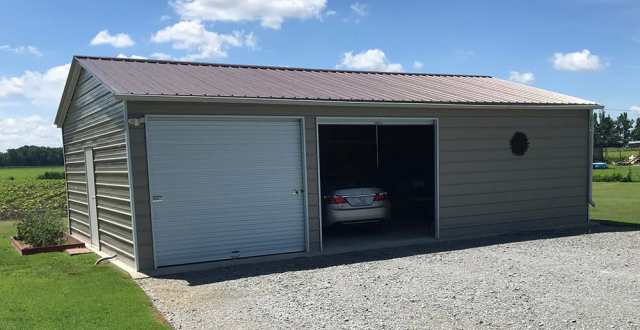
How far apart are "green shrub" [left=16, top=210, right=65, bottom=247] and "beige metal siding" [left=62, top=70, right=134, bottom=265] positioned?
913 mm

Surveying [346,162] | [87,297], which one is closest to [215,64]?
[346,162]

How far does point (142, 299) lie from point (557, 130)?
8795 mm

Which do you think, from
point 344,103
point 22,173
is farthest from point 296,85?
point 22,173

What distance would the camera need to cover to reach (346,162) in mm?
13117

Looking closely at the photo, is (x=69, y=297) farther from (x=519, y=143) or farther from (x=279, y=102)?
(x=519, y=143)

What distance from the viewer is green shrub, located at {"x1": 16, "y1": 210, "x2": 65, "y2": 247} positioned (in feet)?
30.8

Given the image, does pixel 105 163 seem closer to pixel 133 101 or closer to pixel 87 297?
pixel 133 101

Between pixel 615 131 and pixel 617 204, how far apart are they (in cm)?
7639

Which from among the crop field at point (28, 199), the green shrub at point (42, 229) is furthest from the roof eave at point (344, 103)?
the crop field at point (28, 199)

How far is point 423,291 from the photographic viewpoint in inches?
233

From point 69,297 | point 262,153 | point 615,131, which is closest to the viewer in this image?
point 69,297

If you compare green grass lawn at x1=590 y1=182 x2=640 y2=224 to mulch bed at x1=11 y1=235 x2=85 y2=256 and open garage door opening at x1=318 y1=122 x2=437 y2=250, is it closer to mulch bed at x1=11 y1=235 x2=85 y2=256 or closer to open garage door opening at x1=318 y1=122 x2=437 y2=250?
open garage door opening at x1=318 y1=122 x2=437 y2=250

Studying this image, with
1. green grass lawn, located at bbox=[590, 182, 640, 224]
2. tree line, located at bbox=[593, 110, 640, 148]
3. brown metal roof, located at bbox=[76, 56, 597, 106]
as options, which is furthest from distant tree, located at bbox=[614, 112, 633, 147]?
brown metal roof, located at bbox=[76, 56, 597, 106]

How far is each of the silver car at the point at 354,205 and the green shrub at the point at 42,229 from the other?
203 inches
